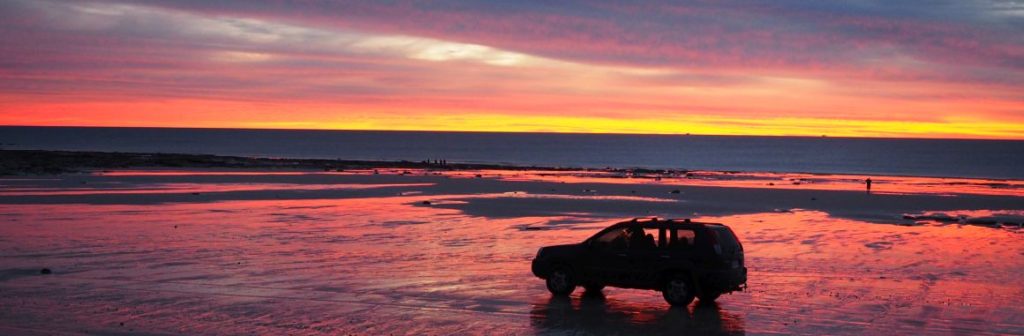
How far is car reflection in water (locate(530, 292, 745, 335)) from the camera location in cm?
1541

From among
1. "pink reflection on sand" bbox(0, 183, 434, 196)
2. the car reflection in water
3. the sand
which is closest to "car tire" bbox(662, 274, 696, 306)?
the car reflection in water

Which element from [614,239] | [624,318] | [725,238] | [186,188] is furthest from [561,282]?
[186,188]

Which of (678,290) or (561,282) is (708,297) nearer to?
(678,290)

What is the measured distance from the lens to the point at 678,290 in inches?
693

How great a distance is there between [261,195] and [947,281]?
34503 millimetres

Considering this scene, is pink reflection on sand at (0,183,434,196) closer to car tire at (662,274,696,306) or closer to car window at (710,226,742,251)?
car tire at (662,274,696,306)

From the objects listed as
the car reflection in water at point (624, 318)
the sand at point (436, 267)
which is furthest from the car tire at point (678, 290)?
the sand at point (436, 267)

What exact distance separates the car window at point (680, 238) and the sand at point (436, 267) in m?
1.12

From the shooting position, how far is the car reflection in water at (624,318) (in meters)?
15.4

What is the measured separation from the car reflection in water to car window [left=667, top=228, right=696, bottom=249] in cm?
107

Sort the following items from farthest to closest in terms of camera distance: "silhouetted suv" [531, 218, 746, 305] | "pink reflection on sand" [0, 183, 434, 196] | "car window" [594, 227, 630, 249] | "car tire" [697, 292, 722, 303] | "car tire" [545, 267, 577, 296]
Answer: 1. "pink reflection on sand" [0, 183, 434, 196]
2. "car tire" [545, 267, 577, 296]
3. "car window" [594, 227, 630, 249]
4. "car tire" [697, 292, 722, 303]
5. "silhouetted suv" [531, 218, 746, 305]

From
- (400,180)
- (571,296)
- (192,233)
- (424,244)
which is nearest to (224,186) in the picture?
(400,180)

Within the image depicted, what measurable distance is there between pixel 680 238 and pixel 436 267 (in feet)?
21.6

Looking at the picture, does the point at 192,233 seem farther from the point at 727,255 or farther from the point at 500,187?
the point at 500,187
